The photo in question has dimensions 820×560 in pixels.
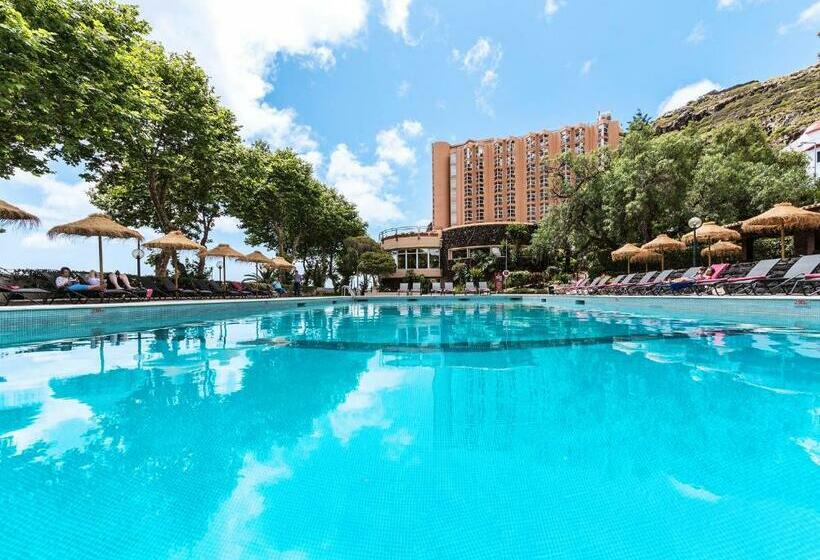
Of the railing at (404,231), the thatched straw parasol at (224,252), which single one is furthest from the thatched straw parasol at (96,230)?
the railing at (404,231)

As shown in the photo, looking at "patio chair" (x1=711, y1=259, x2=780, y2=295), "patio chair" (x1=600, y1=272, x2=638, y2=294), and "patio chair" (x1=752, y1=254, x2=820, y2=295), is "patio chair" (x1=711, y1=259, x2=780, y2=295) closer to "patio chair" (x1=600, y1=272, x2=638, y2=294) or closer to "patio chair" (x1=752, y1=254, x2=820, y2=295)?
"patio chair" (x1=752, y1=254, x2=820, y2=295)

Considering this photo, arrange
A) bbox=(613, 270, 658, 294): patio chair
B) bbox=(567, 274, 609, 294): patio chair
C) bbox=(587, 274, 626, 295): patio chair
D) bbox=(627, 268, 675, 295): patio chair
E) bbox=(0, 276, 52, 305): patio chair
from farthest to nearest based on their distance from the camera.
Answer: bbox=(567, 274, 609, 294): patio chair
bbox=(587, 274, 626, 295): patio chair
bbox=(613, 270, 658, 294): patio chair
bbox=(627, 268, 675, 295): patio chair
bbox=(0, 276, 52, 305): patio chair

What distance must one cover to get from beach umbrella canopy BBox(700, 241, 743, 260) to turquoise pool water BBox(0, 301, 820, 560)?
511 inches

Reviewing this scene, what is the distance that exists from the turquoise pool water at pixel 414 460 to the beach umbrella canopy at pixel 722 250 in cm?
1297

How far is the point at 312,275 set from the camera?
105ft

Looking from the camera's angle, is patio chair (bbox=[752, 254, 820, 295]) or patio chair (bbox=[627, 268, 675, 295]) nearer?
patio chair (bbox=[752, 254, 820, 295])

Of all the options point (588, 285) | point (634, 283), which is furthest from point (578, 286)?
point (634, 283)

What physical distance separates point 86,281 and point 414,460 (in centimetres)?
1305

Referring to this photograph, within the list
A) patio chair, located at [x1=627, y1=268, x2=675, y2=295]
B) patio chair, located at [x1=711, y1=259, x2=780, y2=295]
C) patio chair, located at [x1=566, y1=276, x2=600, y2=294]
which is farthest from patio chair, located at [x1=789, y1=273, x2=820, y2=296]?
patio chair, located at [x1=566, y1=276, x2=600, y2=294]

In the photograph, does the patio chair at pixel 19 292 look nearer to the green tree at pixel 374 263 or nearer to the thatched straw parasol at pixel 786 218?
the green tree at pixel 374 263

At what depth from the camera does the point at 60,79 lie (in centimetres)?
725

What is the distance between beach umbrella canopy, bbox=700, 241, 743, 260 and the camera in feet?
49.5

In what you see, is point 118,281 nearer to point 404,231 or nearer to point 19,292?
point 19,292

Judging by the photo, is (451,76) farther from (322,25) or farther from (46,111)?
(46,111)
